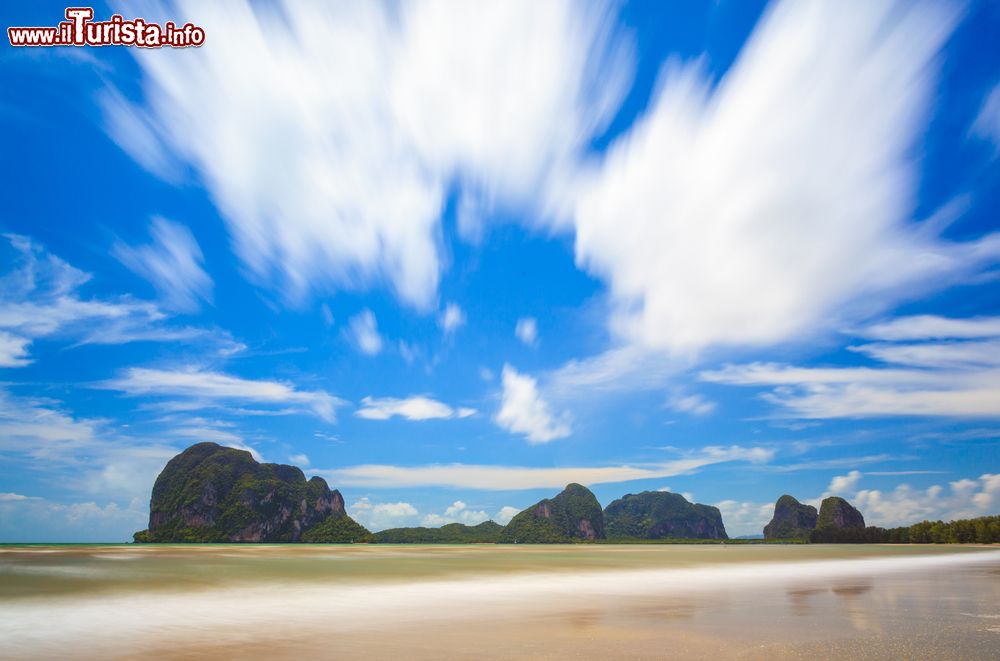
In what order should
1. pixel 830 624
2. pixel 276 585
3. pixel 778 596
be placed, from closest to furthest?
pixel 830 624 < pixel 778 596 < pixel 276 585

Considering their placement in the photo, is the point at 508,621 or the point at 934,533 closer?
the point at 508,621

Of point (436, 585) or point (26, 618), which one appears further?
point (436, 585)

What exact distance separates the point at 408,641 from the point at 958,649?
31.4 feet

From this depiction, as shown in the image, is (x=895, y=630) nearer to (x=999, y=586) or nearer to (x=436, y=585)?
(x=999, y=586)

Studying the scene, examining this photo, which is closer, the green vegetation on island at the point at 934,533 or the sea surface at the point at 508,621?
the sea surface at the point at 508,621

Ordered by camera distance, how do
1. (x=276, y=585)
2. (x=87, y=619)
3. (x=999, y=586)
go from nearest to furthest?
(x=87, y=619) → (x=999, y=586) → (x=276, y=585)

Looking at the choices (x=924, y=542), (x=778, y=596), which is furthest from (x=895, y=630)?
(x=924, y=542)

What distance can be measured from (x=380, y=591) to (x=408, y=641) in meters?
13.3

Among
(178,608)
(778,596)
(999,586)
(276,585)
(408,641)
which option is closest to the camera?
(408,641)

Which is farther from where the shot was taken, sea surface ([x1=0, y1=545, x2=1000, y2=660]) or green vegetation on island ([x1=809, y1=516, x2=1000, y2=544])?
green vegetation on island ([x1=809, y1=516, x2=1000, y2=544])

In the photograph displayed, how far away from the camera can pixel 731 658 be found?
974cm

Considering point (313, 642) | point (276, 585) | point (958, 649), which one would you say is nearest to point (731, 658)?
point (958, 649)

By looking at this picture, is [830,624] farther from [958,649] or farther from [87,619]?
[87,619]

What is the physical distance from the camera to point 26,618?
1598 centimetres
